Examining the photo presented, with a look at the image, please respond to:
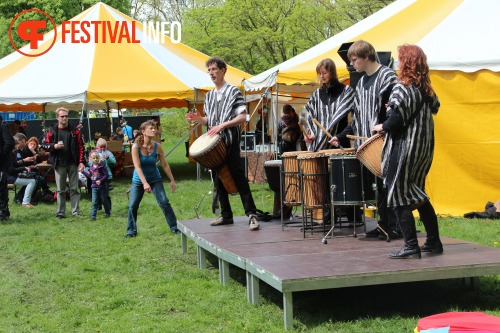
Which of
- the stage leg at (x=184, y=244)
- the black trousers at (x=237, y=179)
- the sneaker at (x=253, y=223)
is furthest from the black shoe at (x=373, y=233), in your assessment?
the stage leg at (x=184, y=244)

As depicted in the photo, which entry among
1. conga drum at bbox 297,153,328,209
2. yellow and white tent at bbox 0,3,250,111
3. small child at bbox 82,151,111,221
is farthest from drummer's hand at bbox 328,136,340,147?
yellow and white tent at bbox 0,3,250,111

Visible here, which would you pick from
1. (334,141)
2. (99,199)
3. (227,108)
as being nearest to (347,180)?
(334,141)

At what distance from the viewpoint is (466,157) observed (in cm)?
1177

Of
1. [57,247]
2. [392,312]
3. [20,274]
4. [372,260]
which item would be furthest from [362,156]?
[57,247]

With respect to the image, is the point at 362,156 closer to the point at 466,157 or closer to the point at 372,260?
the point at 372,260

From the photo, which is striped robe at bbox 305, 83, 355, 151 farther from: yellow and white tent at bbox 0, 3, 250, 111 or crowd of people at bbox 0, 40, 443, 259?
yellow and white tent at bbox 0, 3, 250, 111

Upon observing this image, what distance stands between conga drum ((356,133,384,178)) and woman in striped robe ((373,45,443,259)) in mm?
334

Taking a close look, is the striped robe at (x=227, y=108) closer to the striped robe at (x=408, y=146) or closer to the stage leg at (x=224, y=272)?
the stage leg at (x=224, y=272)

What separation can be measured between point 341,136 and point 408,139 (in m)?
1.86

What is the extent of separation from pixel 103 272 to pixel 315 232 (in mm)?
2380

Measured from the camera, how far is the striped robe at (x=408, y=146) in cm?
614

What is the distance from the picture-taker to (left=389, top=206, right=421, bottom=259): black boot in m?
6.25

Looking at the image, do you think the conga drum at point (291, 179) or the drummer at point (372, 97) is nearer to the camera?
the drummer at point (372, 97)

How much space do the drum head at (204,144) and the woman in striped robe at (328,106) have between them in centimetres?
103
